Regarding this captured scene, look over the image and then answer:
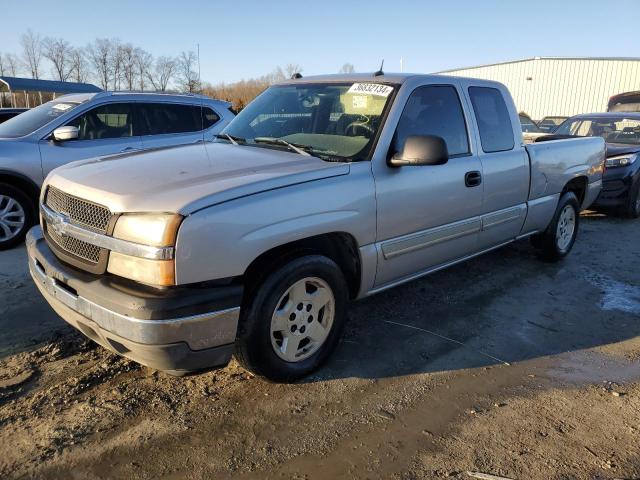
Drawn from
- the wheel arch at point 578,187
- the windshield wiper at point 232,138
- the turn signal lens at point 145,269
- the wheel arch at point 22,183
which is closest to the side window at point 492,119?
the wheel arch at point 578,187

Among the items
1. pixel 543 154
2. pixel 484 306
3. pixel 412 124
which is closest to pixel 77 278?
pixel 412 124

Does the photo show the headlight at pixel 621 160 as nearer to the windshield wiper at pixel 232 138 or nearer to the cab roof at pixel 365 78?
the cab roof at pixel 365 78

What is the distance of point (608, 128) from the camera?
922 cm

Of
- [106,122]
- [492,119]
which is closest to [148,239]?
[492,119]

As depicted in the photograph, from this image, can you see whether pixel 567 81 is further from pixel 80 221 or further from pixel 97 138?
pixel 80 221

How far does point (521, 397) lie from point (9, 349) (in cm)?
339

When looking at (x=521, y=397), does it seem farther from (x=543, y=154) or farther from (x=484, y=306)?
(x=543, y=154)

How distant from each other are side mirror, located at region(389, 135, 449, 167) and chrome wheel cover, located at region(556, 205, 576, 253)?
9.87 ft

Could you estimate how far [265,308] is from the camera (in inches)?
108

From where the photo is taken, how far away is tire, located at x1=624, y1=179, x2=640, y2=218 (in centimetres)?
810

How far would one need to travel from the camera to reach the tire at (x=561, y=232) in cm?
554

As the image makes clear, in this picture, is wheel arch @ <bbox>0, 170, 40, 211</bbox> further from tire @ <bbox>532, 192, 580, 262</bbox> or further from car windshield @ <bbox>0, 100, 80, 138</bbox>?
tire @ <bbox>532, 192, 580, 262</bbox>

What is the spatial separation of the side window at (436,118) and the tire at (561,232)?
6.76ft

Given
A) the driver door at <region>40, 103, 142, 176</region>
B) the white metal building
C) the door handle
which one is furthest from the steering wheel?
the white metal building
